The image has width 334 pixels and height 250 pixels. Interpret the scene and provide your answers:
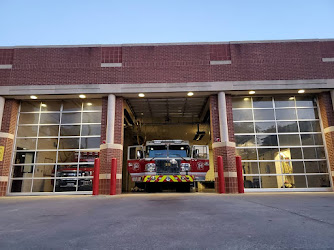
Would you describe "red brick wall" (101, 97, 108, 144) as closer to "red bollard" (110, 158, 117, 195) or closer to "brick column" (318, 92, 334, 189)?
"red bollard" (110, 158, 117, 195)

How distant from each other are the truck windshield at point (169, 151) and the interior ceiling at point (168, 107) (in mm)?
3367

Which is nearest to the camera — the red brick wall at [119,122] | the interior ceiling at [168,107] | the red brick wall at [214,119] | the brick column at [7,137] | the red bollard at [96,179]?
the red bollard at [96,179]

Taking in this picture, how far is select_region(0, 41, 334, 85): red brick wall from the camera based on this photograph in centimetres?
1236

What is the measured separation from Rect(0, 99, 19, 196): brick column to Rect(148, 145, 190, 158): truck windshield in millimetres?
7449

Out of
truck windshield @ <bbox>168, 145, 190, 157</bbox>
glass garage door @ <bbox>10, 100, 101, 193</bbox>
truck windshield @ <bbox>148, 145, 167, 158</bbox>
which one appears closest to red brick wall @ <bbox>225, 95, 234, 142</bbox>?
truck windshield @ <bbox>168, 145, 190, 157</bbox>

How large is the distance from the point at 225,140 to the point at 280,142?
332 cm

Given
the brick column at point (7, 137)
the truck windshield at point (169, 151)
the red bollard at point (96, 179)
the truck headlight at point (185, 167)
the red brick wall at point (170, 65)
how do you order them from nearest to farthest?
the red bollard at point (96, 179), the truck headlight at point (185, 167), the brick column at point (7, 137), the truck windshield at point (169, 151), the red brick wall at point (170, 65)

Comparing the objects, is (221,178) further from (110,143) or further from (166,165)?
(110,143)

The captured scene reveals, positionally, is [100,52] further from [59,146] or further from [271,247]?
[271,247]

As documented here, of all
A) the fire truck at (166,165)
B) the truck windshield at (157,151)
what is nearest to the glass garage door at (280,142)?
the fire truck at (166,165)

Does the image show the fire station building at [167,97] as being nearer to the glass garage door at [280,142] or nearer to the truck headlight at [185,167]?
the glass garage door at [280,142]

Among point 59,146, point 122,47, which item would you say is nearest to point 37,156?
point 59,146

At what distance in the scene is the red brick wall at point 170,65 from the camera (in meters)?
12.4

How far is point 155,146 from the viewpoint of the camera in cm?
1186
